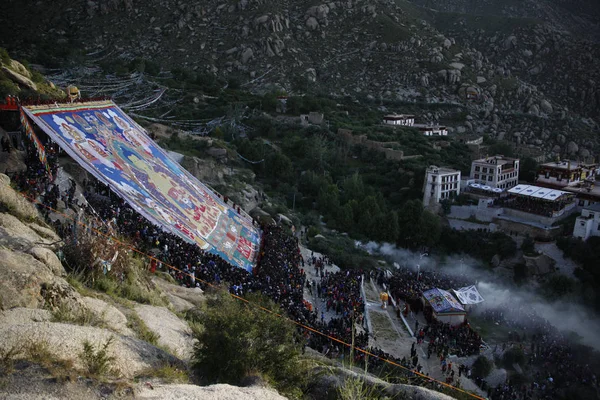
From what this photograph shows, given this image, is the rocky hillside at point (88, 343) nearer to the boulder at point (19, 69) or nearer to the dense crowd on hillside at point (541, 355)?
the dense crowd on hillside at point (541, 355)

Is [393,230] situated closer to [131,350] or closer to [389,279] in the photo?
[389,279]

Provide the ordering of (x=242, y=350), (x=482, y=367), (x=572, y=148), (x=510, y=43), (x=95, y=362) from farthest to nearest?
(x=510, y=43), (x=572, y=148), (x=482, y=367), (x=242, y=350), (x=95, y=362)

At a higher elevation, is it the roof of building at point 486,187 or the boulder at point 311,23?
the boulder at point 311,23

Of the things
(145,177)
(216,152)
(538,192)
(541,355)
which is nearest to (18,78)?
(145,177)

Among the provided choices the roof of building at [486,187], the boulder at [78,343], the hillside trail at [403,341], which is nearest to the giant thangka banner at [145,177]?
the hillside trail at [403,341]

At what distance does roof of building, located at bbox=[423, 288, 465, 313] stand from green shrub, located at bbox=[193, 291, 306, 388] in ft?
54.4

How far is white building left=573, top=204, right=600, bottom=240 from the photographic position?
3209 cm

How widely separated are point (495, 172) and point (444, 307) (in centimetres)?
2017

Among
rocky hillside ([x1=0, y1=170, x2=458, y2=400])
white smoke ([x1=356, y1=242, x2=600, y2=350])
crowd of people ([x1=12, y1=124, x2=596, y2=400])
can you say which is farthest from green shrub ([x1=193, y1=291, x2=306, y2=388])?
white smoke ([x1=356, y1=242, x2=600, y2=350])

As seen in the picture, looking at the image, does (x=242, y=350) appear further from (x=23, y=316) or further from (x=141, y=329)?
(x=23, y=316)

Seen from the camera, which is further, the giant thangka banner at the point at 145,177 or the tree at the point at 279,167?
the tree at the point at 279,167

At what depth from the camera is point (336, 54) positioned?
71.2m

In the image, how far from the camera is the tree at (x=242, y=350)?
6.75 meters

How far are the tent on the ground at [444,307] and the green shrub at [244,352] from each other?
54.3ft
